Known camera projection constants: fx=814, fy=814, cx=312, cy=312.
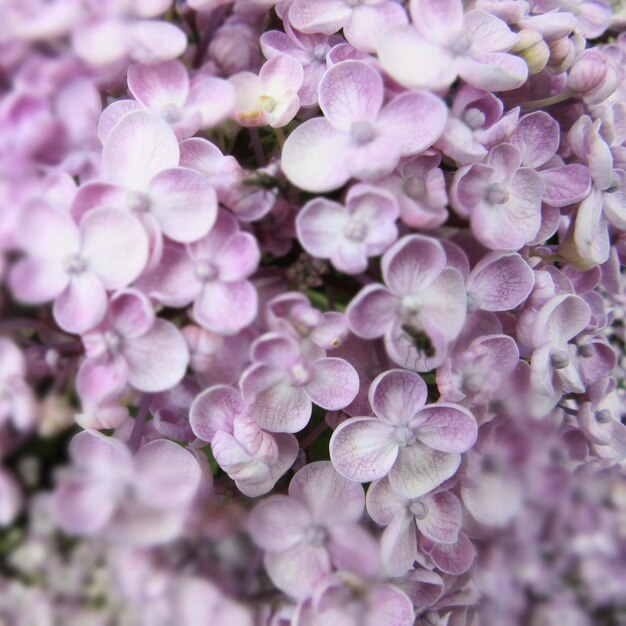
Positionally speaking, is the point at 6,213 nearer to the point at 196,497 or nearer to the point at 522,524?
the point at 196,497

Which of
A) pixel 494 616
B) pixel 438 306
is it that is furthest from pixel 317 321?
pixel 494 616

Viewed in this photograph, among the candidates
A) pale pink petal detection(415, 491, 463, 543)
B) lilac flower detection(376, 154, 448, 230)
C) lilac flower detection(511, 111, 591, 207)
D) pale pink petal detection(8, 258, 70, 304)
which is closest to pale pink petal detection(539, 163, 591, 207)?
lilac flower detection(511, 111, 591, 207)

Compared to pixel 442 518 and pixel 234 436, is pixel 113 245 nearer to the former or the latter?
pixel 234 436

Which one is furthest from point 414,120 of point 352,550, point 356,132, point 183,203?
point 352,550

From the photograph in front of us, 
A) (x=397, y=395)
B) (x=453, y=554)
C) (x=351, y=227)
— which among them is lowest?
(x=453, y=554)

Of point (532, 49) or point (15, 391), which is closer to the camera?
point (15, 391)

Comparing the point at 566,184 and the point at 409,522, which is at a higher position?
the point at 566,184
